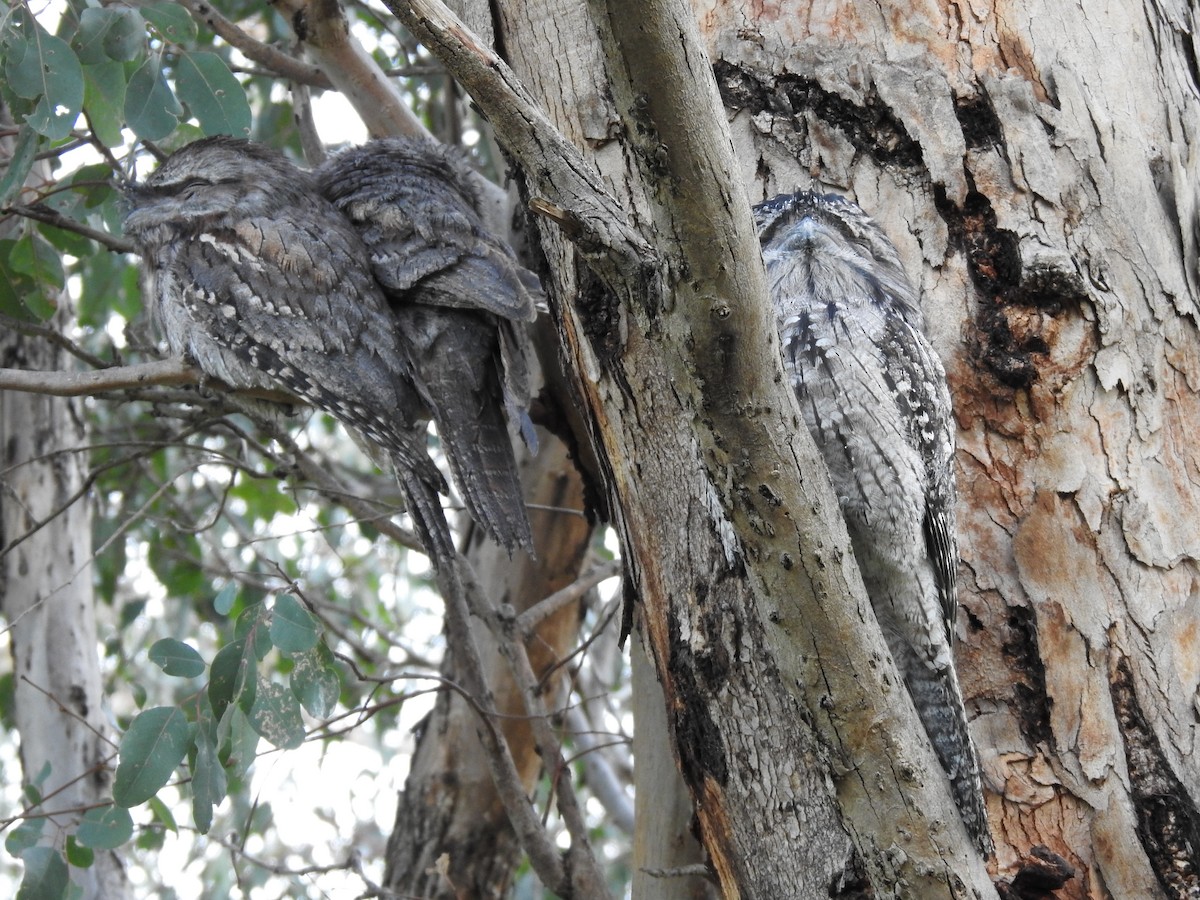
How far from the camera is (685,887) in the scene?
262 centimetres

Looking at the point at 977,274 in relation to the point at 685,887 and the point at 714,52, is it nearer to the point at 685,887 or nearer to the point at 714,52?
the point at 714,52

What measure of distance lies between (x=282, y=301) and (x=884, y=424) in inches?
68.9

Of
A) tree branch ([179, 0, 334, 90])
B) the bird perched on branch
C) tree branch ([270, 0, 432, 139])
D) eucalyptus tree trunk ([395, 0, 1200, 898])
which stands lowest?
eucalyptus tree trunk ([395, 0, 1200, 898])

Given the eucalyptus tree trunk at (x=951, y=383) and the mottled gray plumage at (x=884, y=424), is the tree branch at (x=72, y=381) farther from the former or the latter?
the mottled gray plumage at (x=884, y=424)

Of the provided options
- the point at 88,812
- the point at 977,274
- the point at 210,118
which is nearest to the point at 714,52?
the point at 977,274

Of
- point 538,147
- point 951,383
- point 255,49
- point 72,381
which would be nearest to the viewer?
point 538,147

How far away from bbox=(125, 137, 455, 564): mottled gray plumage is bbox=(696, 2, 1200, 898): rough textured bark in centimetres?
116

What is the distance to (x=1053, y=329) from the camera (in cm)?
210

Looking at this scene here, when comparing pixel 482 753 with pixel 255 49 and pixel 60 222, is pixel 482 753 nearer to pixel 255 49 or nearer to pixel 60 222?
pixel 60 222

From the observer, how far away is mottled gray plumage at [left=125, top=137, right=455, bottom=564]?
2.96 m

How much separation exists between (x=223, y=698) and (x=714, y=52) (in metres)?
1.82

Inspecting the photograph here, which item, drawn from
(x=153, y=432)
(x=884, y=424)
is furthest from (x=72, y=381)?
(x=153, y=432)

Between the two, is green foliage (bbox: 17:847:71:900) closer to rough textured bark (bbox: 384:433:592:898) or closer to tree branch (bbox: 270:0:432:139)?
rough textured bark (bbox: 384:433:592:898)

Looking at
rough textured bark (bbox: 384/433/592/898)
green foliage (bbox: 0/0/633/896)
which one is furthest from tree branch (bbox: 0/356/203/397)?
rough textured bark (bbox: 384/433/592/898)
